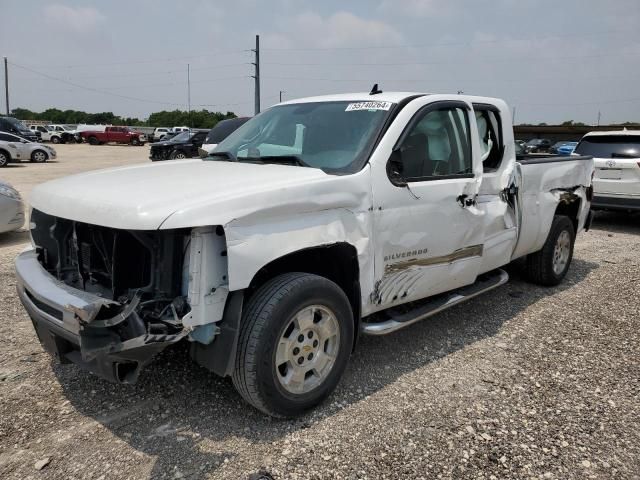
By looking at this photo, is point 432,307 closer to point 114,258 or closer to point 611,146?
point 114,258

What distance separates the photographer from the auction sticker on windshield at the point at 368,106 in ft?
12.4

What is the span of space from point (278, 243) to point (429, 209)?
1368mm

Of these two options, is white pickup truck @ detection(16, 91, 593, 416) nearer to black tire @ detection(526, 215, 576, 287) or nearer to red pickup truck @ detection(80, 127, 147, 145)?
black tire @ detection(526, 215, 576, 287)

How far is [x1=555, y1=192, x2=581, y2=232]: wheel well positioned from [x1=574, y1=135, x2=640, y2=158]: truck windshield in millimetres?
4282

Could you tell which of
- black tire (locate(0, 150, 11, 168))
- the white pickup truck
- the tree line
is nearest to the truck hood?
the white pickup truck

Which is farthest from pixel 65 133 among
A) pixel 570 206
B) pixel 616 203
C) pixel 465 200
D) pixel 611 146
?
pixel 465 200

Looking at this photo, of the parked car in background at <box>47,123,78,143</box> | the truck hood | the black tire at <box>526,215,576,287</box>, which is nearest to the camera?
the truck hood

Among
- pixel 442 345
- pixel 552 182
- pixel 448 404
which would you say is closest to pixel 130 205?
pixel 448 404

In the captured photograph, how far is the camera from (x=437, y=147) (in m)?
4.00

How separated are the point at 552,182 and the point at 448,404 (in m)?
3.16

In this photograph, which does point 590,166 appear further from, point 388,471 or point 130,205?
point 130,205

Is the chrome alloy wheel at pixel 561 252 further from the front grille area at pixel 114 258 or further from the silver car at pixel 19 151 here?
the silver car at pixel 19 151

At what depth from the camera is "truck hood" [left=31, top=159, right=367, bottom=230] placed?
257cm

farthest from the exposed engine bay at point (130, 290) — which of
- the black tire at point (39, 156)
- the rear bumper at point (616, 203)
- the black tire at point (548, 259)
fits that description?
the black tire at point (39, 156)
